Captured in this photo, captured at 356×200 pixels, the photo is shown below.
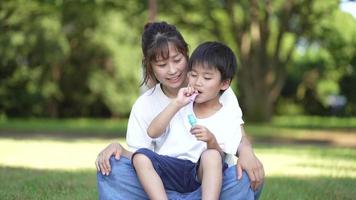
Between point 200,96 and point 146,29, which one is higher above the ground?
point 146,29

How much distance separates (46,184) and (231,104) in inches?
113

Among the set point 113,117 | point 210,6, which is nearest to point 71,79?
point 113,117

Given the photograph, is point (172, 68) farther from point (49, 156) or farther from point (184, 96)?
point (49, 156)

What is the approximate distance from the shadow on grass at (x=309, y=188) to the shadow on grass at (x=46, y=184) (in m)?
1.70

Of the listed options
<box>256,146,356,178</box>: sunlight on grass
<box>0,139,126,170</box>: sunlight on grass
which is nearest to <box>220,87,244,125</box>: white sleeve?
<box>256,146,356,178</box>: sunlight on grass

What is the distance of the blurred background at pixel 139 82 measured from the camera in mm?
8461

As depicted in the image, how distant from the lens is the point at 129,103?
35.4m

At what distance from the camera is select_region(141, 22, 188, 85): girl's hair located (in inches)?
161

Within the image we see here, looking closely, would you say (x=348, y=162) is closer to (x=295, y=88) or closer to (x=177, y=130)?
(x=177, y=130)

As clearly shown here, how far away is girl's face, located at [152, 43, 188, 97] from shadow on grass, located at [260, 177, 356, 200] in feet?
6.85

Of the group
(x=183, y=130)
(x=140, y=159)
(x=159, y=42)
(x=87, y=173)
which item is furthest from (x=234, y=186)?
(x=87, y=173)

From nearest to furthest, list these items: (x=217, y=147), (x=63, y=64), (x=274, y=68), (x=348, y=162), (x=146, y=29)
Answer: (x=217, y=147)
(x=146, y=29)
(x=348, y=162)
(x=274, y=68)
(x=63, y=64)

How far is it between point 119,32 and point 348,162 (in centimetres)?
2476

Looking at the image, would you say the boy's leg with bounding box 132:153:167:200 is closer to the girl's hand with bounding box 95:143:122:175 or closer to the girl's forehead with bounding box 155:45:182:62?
the girl's hand with bounding box 95:143:122:175
